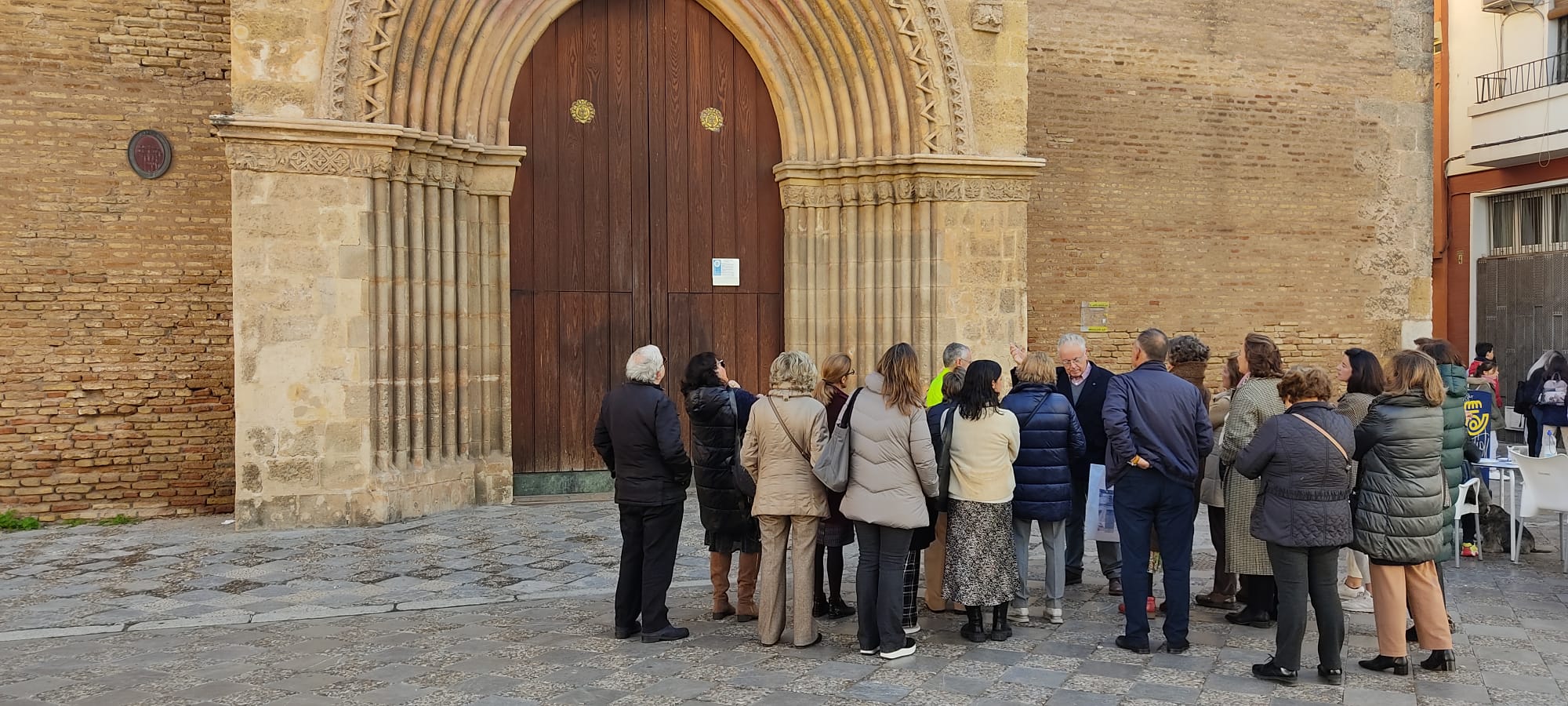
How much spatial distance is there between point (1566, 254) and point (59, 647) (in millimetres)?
18599

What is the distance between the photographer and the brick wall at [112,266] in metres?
8.55

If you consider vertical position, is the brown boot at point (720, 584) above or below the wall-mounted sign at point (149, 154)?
below

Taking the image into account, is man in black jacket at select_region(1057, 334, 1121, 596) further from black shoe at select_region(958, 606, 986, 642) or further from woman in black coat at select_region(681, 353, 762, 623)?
woman in black coat at select_region(681, 353, 762, 623)

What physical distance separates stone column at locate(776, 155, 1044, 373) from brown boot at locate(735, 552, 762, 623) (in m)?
4.35

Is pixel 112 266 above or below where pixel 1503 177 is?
below

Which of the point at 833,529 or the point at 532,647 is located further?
the point at 833,529

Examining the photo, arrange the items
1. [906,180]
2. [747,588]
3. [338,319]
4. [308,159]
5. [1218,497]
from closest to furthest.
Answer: [747,588]
[1218,497]
[308,159]
[338,319]
[906,180]

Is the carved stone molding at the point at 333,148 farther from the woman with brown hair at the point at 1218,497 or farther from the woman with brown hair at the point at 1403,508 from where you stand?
the woman with brown hair at the point at 1403,508

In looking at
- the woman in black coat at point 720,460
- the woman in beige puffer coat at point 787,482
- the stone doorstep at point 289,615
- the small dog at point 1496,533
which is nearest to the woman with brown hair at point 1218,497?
the woman in beige puffer coat at point 787,482

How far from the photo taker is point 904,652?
17.0ft

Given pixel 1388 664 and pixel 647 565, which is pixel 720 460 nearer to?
pixel 647 565

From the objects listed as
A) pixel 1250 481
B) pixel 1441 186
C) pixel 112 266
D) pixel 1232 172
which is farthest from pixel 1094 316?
pixel 1441 186

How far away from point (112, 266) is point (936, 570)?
6.73 meters

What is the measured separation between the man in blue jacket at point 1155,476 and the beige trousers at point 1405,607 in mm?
791
